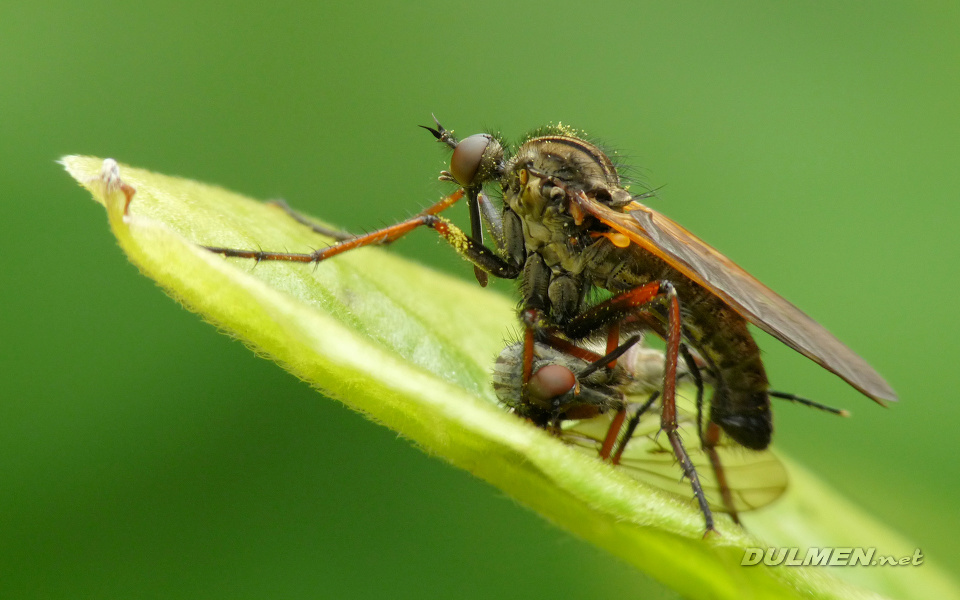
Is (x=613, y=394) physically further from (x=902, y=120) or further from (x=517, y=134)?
(x=902, y=120)

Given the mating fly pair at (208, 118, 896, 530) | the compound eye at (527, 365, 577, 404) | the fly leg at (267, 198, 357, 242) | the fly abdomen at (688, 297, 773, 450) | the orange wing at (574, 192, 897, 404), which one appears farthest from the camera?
the fly leg at (267, 198, 357, 242)

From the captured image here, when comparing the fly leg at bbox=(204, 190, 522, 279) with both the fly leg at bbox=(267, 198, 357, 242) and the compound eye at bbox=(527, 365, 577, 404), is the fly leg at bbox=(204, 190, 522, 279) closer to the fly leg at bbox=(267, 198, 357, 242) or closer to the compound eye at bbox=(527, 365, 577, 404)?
the fly leg at bbox=(267, 198, 357, 242)

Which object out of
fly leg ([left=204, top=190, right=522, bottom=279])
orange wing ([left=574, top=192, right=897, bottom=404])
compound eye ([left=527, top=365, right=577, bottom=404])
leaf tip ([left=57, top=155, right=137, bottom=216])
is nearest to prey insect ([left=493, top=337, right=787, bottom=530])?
compound eye ([left=527, top=365, right=577, bottom=404])

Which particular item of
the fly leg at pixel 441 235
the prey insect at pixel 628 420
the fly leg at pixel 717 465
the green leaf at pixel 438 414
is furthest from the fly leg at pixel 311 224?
the fly leg at pixel 717 465

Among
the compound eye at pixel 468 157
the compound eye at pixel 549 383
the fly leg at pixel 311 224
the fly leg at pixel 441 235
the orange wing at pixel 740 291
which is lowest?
the compound eye at pixel 549 383

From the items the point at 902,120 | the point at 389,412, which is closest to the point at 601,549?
the point at 389,412

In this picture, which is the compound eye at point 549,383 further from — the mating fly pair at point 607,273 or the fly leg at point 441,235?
the fly leg at point 441,235
